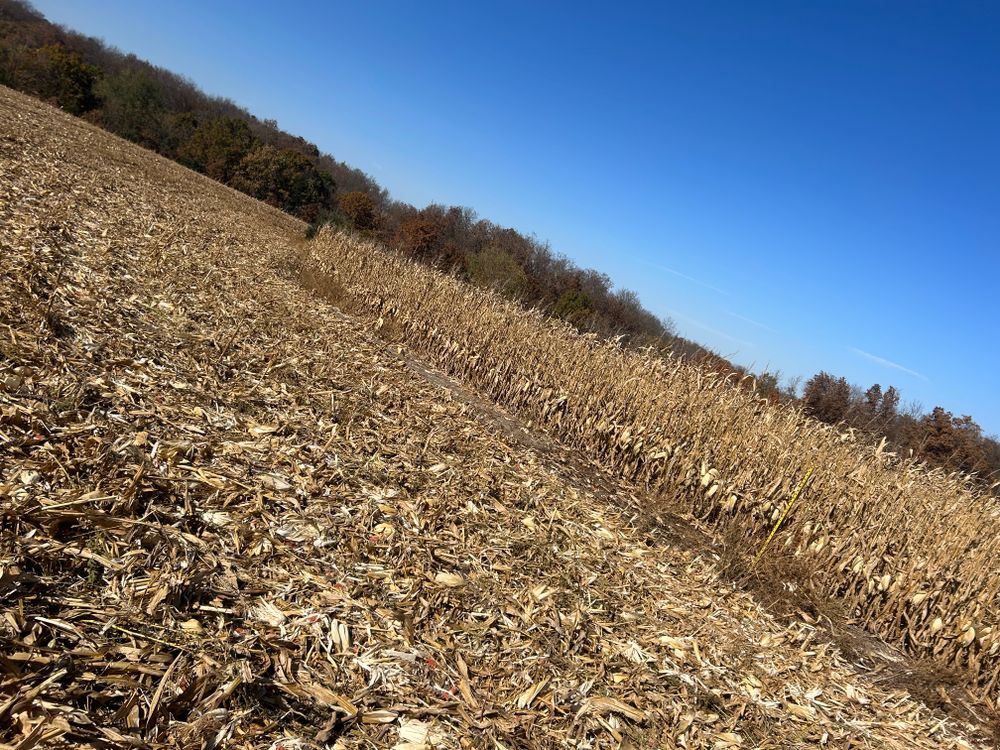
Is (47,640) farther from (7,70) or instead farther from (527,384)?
(7,70)

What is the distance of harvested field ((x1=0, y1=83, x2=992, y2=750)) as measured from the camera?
199 cm

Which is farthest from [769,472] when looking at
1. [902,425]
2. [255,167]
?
[255,167]

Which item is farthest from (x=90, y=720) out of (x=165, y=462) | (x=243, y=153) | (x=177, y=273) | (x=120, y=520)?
(x=243, y=153)

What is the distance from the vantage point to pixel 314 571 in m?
2.80

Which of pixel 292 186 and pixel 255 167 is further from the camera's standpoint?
pixel 292 186

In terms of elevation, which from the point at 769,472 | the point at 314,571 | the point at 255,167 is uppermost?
the point at 255,167

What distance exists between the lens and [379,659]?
2.45 m

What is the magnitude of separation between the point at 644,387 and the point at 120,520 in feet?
20.6

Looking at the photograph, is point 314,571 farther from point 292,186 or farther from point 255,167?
point 292,186

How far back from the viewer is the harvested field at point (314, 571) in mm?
1992

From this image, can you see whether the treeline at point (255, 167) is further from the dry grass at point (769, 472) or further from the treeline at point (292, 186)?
the dry grass at point (769, 472)

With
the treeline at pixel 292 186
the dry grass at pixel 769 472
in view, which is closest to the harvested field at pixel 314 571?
the dry grass at pixel 769 472

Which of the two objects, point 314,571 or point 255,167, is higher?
point 255,167

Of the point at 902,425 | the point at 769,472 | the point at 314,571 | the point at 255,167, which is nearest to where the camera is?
the point at 314,571
